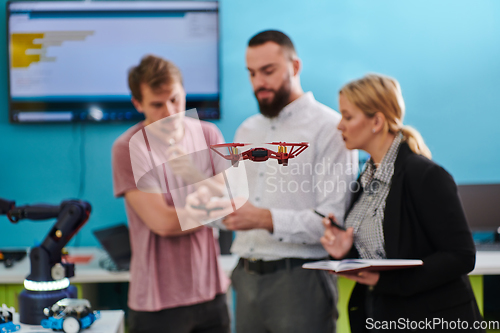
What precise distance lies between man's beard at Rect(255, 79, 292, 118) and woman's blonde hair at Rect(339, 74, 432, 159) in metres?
0.09

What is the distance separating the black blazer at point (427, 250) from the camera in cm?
83

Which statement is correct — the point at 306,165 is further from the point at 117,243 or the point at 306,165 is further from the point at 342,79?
the point at 342,79

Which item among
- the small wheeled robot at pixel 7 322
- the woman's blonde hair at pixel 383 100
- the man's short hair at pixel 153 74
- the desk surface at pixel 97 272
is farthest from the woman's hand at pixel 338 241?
the desk surface at pixel 97 272

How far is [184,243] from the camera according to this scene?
964 millimetres

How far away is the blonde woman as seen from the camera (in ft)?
2.53

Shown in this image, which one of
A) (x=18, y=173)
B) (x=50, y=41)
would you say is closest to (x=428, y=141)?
(x=50, y=41)

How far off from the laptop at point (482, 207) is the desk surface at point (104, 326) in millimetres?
1555

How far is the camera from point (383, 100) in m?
0.61

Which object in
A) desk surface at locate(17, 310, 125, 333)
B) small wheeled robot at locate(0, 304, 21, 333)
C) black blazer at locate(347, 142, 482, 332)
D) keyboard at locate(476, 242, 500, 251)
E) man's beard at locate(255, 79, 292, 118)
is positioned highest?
man's beard at locate(255, 79, 292, 118)

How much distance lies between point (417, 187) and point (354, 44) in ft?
4.51

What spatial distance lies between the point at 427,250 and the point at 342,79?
1327 mm

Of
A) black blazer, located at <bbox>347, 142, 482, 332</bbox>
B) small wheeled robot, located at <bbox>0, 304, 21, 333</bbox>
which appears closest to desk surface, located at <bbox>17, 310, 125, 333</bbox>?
small wheeled robot, located at <bbox>0, 304, 21, 333</bbox>

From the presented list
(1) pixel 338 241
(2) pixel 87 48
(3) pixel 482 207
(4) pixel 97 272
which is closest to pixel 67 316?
(1) pixel 338 241

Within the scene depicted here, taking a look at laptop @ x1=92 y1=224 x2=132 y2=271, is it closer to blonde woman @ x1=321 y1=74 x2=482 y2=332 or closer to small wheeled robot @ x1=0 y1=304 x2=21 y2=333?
small wheeled robot @ x1=0 y1=304 x2=21 y2=333
